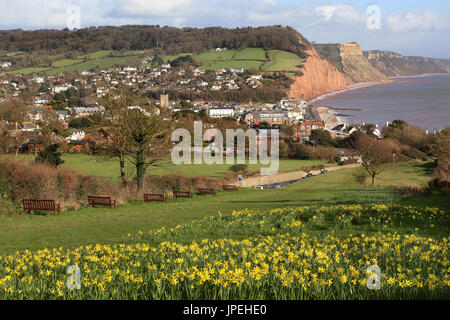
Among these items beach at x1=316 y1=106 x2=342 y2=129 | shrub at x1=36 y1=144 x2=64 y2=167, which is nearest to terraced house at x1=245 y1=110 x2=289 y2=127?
beach at x1=316 y1=106 x2=342 y2=129

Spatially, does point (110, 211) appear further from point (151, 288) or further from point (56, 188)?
point (151, 288)

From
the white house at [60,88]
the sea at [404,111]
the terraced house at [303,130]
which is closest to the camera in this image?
the terraced house at [303,130]

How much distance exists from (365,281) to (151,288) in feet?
9.11

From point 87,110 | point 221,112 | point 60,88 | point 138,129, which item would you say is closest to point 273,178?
point 138,129

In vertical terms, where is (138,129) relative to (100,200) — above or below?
above

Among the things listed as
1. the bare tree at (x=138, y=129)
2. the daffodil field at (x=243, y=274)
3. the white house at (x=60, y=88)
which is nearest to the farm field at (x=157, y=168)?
the bare tree at (x=138, y=129)

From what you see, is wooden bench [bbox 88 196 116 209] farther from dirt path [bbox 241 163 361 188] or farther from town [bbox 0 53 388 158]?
dirt path [bbox 241 163 361 188]

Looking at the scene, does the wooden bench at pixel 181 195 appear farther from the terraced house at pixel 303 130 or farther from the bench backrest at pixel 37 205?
the terraced house at pixel 303 130

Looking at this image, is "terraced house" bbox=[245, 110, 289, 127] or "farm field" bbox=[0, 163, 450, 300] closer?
"farm field" bbox=[0, 163, 450, 300]

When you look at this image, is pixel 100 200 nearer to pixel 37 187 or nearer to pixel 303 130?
pixel 37 187

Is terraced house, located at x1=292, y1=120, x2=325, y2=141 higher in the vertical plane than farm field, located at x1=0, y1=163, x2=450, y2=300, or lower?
lower

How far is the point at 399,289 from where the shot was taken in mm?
5453

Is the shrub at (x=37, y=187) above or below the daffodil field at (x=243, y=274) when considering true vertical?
below
